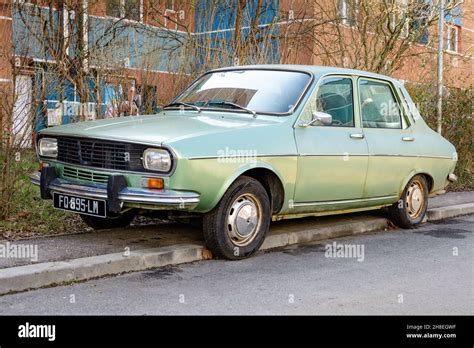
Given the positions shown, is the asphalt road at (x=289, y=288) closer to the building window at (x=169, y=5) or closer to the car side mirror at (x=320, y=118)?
the car side mirror at (x=320, y=118)

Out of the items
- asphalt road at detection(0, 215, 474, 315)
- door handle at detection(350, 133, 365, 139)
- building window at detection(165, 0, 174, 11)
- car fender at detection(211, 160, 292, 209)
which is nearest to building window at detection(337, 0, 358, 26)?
building window at detection(165, 0, 174, 11)

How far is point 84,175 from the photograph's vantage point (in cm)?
635

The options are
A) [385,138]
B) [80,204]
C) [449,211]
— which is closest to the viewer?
[80,204]

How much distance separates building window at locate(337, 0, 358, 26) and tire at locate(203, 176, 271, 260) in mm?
9258

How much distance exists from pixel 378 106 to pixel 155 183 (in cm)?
344

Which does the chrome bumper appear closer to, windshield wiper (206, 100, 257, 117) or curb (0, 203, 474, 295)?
curb (0, 203, 474, 295)

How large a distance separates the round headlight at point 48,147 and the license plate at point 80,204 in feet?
1.70

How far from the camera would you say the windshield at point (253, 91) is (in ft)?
23.3

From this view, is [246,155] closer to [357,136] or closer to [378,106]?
[357,136]

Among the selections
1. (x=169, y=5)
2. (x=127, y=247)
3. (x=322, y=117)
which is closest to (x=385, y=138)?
(x=322, y=117)

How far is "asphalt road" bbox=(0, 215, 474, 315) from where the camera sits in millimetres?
4941

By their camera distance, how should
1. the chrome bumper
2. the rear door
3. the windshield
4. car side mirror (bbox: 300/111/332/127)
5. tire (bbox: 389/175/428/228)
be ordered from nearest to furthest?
the chrome bumper < car side mirror (bbox: 300/111/332/127) < the windshield < the rear door < tire (bbox: 389/175/428/228)

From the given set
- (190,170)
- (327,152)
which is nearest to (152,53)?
(327,152)
